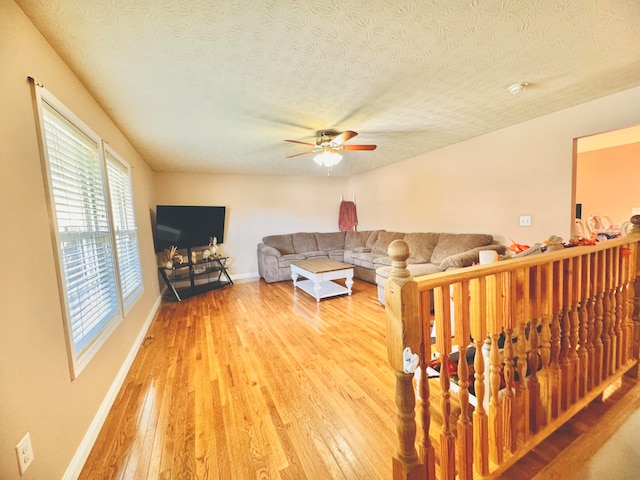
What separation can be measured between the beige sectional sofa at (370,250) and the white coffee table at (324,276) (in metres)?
0.50

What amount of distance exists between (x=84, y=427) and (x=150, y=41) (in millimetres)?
2222

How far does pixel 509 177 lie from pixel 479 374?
122 inches

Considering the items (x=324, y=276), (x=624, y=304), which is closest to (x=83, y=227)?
(x=324, y=276)

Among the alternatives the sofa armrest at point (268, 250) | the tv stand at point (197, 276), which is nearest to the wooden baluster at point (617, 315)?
the sofa armrest at point (268, 250)

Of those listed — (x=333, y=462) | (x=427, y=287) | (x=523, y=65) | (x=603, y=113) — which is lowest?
(x=333, y=462)

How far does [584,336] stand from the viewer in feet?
4.97

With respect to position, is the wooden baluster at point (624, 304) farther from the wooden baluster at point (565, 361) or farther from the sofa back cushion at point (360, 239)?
the sofa back cushion at point (360, 239)

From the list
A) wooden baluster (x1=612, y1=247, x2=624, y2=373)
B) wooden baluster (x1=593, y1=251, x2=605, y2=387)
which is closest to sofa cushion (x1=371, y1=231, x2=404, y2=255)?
wooden baluster (x1=612, y1=247, x2=624, y2=373)

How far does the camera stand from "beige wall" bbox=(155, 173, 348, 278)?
5086 mm

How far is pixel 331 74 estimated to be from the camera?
1871 millimetres

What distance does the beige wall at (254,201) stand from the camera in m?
5.09

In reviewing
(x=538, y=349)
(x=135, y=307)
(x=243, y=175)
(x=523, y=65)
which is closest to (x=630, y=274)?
(x=538, y=349)

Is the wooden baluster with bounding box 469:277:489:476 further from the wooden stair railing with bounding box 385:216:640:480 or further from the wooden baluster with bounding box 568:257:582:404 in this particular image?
the wooden baluster with bounding box 568:257:582:404

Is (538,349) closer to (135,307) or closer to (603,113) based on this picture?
(603,113)
